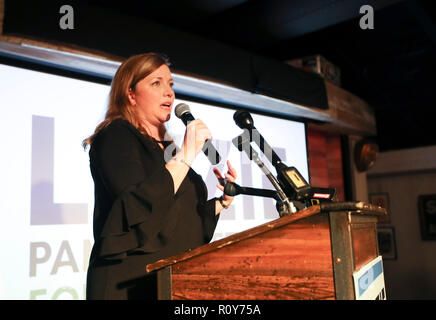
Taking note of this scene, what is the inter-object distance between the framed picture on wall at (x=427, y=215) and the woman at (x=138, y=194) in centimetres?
536

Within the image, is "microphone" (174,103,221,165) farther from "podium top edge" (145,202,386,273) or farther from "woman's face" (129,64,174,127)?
"podium top edge" (145,202,386,273)

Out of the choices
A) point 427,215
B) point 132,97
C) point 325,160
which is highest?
point 325,160

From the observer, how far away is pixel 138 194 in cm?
101

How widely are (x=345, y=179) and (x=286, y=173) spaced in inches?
168

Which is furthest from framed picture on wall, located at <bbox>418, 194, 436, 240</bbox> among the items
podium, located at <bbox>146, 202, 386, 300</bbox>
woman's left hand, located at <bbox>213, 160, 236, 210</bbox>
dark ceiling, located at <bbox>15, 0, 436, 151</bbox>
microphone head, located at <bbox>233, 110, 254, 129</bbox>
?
podium, located at <bbox>146, 202, 386, 300</bbox>

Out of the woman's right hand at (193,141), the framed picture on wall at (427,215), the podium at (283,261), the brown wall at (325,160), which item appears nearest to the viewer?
the podium at (283,261)

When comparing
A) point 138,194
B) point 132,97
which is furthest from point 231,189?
point 132,97

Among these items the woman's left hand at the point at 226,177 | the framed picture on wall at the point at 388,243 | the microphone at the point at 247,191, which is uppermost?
the woman's left hand at the point at 226,177

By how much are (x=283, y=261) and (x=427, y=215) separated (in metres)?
5.73

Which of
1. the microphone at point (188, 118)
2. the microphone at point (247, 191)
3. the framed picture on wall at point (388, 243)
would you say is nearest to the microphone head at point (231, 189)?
the microphone at point (247, 191)

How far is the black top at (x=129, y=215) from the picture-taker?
1.01m

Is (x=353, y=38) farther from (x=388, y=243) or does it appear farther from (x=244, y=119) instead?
(x=244, y=119)

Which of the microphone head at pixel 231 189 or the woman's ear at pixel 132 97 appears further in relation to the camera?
the woman's ear at pixel 132 97

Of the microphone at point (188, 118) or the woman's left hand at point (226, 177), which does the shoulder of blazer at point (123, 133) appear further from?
the woman's left hand at point (226, 177)
